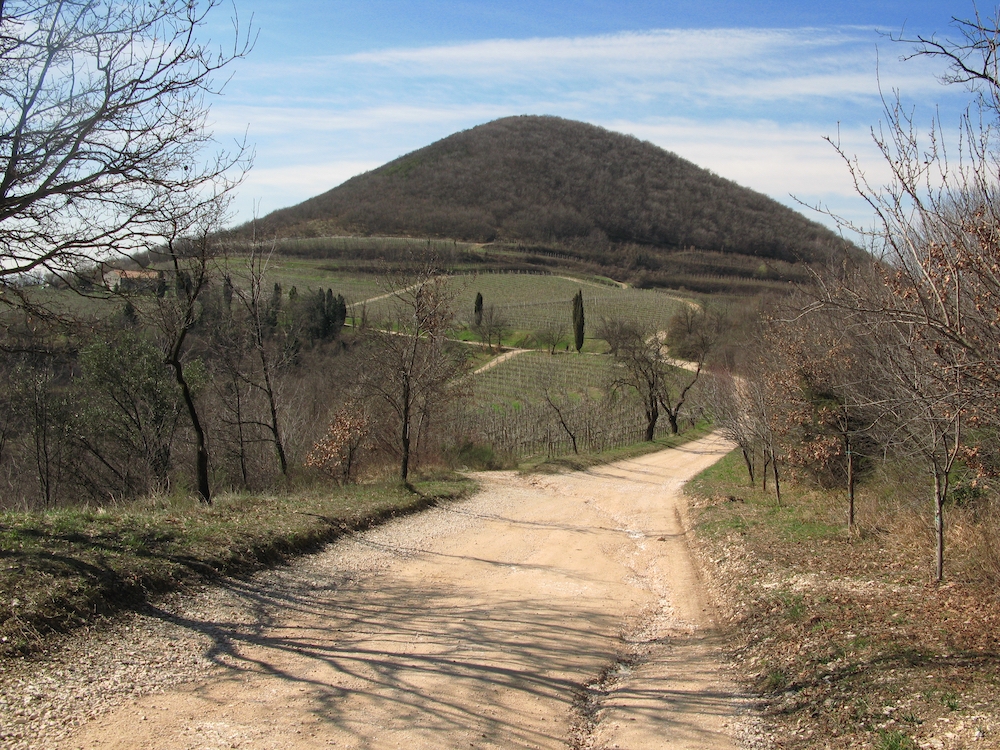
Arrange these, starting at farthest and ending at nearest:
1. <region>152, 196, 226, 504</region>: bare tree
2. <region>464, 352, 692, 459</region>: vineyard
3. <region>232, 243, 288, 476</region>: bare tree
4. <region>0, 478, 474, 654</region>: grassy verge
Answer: <region>464, 352, 692, 459</region>: vineyard
<region>232, 243, 288, 476</region>: bare tree
<region>152, 196, 226, 504</region>: bare tree
<region>0, 478, 474, 654</region>: grassy verge

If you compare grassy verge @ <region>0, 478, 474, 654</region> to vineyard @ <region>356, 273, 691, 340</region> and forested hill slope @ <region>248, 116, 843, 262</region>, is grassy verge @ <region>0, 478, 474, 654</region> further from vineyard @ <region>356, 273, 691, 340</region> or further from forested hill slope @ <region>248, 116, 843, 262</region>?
forested hill slope @ <region>248, 116, 843, 262</region>

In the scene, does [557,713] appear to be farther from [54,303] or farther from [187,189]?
[54,303]

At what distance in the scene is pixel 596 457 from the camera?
96.7 feet

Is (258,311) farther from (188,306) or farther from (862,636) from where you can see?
(862,636)

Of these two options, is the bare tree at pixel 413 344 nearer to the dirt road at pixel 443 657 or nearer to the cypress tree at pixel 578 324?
the dirt road at pixel 443 657

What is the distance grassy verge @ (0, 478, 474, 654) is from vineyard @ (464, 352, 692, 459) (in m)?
19.7

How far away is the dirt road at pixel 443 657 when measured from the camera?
5.24 m

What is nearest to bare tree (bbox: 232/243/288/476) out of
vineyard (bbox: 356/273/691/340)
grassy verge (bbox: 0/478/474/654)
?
grassy verge (bbox: 0/478/474/654)

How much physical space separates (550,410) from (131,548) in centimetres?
3548

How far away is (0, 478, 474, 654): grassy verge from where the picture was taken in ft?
20.5

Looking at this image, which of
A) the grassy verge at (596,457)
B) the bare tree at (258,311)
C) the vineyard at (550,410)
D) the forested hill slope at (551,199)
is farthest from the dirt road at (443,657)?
the forested hill slope at (551,199)

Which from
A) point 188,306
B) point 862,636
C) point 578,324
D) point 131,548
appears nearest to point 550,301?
point 578,324

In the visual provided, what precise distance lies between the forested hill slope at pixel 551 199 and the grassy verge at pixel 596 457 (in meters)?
84.5

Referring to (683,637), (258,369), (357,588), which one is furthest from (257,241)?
(683,637)
